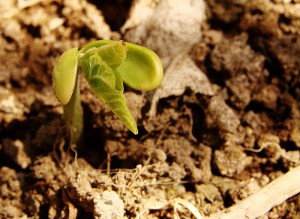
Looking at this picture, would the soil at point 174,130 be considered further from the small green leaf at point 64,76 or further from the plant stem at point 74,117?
the small green leaf at point 64,76

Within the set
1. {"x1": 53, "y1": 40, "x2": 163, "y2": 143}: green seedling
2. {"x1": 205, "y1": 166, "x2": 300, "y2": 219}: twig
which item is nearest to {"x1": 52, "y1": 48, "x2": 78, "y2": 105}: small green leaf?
{"x1": 53, "y1": 40, "x2": 163, "y2": 143}: green seedling

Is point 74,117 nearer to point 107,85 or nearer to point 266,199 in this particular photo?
point 107,85

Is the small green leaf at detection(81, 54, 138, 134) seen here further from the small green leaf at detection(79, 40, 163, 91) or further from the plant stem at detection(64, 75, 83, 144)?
the plant stem at detection(64, 75, 83, 144)

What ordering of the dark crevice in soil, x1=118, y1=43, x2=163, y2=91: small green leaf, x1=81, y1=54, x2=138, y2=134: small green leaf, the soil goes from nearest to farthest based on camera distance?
x1=81, y1=54, x2=138, y2=134: small green leaf < x1=118, y1=43, x2=163, y2=91: small green leaf < the soil < the dark crevice in soil

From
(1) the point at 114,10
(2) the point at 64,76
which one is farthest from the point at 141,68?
(1) the point at 114,10

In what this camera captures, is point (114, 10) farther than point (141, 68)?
Yes

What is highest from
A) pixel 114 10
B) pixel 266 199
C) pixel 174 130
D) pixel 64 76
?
pixel 114 10

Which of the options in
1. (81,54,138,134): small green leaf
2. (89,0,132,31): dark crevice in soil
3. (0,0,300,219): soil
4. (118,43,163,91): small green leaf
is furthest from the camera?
(89,0,132,31): dark crevice in soil
